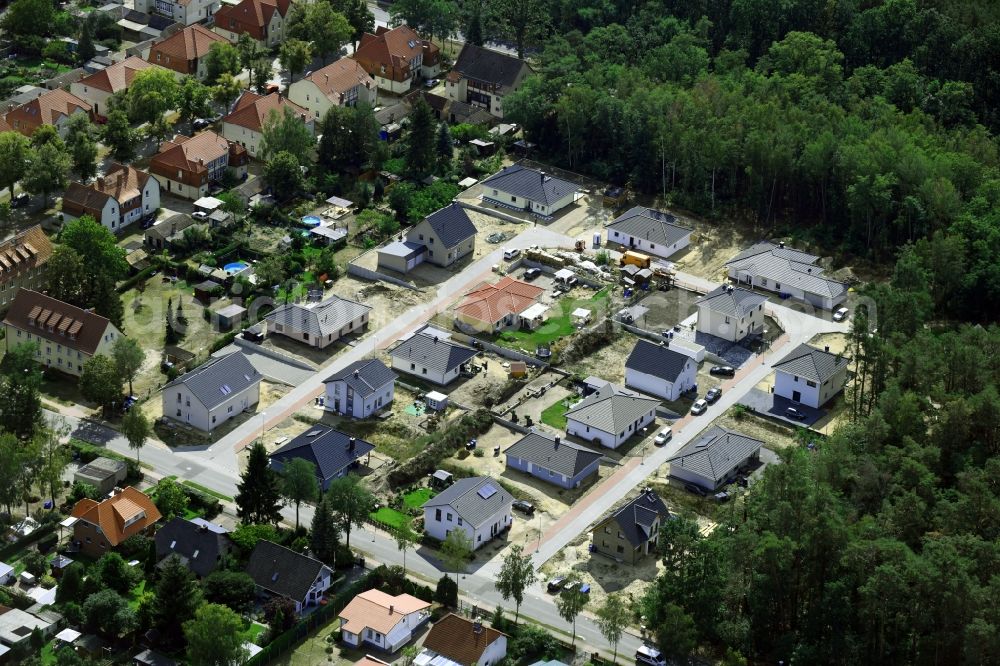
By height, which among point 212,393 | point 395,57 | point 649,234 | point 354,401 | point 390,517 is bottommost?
point 390,517

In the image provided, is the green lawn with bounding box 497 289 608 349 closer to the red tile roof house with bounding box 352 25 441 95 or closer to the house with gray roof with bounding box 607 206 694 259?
the house with gray roof with bounding box 607 206 694 259

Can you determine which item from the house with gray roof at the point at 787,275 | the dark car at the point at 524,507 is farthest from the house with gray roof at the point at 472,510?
the house with gray roof at the point at 787,275

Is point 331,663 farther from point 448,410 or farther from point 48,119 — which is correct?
point 48,119

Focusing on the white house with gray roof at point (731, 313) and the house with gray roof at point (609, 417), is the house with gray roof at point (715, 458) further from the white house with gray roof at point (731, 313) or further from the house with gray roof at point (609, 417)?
the white house with gray roof at point (731, 313)

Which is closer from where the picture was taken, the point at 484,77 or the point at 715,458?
the point at 715,458

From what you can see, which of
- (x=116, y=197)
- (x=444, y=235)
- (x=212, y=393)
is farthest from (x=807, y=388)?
(x=116, y=197)

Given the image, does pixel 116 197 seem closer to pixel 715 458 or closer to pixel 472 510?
pixel 472 510

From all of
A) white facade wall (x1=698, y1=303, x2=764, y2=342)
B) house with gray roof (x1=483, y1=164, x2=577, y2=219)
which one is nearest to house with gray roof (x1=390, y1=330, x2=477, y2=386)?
white facade wall (x1=698, y1=303, x2=764, y2=342)
